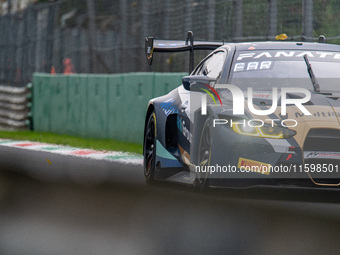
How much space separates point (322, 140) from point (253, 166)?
52cm

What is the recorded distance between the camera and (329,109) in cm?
632

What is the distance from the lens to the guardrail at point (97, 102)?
1469 centimetres

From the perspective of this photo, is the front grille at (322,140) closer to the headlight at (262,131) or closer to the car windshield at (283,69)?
the headlight at (262,131)

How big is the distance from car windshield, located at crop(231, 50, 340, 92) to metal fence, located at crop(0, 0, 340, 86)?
15.6 feet

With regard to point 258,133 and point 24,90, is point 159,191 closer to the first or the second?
point 258,133

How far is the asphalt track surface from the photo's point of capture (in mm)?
5254

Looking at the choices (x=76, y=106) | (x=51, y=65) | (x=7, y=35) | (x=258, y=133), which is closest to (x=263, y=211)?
(x=258, y=133)

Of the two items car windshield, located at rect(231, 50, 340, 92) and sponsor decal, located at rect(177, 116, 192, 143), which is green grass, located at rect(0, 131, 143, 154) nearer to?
sponsor decal, located at rect(177, 116, 192, 143)

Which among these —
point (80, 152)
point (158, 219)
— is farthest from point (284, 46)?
point (80, 152)

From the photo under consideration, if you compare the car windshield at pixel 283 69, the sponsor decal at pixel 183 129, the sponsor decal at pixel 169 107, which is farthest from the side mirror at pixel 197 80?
the sponsor decal at pixel 169 107

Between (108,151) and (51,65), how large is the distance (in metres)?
7.22

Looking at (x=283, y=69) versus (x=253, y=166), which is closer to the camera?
(x=253, y=166)

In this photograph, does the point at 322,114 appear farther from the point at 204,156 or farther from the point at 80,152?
the point at 80,152

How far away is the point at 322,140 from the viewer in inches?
245
